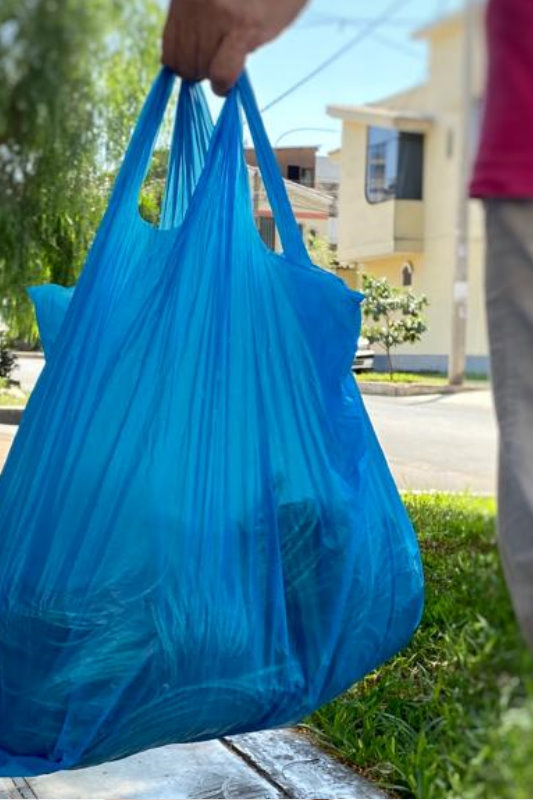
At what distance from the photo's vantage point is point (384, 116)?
1.56 metres

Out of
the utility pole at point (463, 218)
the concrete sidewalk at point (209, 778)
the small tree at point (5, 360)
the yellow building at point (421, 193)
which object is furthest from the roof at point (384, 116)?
the concrete sidewalk at point (209, 778)

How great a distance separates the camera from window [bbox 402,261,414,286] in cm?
170

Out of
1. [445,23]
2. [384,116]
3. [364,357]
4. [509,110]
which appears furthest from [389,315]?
[509,110]

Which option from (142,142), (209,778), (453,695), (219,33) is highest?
(219,33)

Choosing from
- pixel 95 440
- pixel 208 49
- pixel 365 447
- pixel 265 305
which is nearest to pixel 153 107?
pixel 208 49

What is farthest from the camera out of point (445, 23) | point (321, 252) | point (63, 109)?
point (321, 252)

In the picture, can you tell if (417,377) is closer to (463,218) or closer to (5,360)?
(463,218)

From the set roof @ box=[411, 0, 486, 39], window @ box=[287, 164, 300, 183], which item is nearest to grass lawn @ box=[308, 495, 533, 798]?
roof @ box=[411, 0, 486, 39]

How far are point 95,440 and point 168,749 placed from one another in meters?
1.01

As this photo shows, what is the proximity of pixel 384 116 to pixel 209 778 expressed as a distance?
1272 millimetres

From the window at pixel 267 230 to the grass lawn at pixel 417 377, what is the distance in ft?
1.17

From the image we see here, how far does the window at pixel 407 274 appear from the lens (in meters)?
1.70

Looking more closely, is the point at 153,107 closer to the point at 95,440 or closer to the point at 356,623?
the point at 95,440

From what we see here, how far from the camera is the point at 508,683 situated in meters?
0.96
